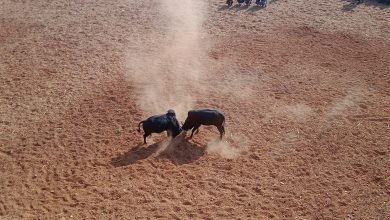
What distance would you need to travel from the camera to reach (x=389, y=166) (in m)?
11.2

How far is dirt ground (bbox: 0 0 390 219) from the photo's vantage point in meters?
10.3

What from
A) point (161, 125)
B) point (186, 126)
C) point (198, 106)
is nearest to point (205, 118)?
point (186, 126)

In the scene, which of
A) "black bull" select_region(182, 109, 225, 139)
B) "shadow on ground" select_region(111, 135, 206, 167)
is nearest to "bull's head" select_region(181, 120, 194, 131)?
"black bull" select_region(182, 109, 225, 139)

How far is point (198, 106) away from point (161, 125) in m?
2.22

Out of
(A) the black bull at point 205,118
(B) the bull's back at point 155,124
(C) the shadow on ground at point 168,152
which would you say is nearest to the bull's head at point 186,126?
(A) the black bull at point 205,118

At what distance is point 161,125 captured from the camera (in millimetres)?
11922

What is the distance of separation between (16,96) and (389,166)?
11.8 metres

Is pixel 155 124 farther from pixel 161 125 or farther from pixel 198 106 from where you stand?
pixel 198 106

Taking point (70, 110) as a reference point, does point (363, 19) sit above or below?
above

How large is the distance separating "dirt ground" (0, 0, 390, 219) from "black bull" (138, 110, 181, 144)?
1.18 ft

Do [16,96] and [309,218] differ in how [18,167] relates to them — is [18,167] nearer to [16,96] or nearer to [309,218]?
[16,96]

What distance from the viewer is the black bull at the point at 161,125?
1184 centimetres

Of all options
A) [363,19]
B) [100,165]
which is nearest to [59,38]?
[100,165]

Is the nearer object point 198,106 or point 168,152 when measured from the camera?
point 168,152
